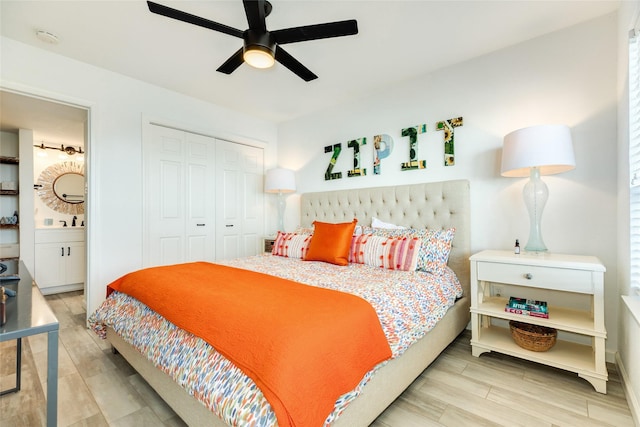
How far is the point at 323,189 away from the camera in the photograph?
3.86 meters

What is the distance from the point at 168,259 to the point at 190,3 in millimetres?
2539

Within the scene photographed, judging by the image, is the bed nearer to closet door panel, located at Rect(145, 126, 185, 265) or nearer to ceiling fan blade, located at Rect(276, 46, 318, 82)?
closet door panel, located at Rect(145, 126, 185, 265)

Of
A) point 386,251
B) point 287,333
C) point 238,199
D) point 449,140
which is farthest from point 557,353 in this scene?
point 238,199

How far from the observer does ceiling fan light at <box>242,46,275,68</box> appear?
70.8 inches

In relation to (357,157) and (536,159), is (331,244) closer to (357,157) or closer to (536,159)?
(357,157)

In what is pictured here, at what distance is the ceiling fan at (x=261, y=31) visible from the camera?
1626 millimetres

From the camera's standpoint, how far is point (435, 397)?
1.69 meters

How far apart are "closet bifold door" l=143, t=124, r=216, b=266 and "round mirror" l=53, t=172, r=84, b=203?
8.36 ft

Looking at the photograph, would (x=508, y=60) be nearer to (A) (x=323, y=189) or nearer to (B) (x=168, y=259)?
(A) (x=323, y=189)

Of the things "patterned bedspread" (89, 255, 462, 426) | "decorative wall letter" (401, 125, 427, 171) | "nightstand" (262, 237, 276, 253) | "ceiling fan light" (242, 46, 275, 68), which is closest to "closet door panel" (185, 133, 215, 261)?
"nightstand" (262, 237, 276, 253)

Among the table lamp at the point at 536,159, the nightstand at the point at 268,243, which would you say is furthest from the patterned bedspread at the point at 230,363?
the nightstand at the point at 268,243

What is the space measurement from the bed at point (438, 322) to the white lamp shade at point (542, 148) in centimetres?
58

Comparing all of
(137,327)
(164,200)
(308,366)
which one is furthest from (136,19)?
(308,366)

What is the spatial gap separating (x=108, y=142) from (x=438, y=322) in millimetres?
3412
